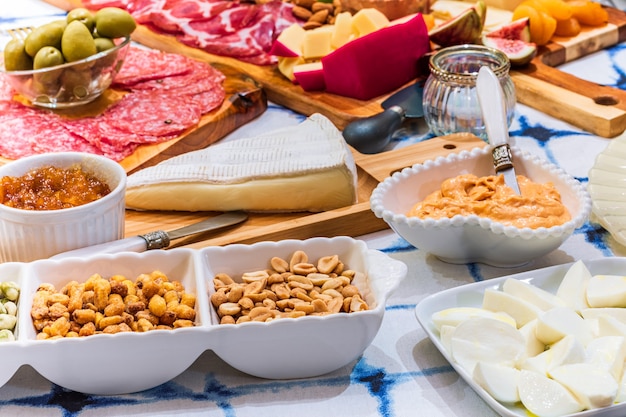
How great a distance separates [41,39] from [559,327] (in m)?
1.35

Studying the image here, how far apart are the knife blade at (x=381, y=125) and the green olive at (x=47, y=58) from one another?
66 cm

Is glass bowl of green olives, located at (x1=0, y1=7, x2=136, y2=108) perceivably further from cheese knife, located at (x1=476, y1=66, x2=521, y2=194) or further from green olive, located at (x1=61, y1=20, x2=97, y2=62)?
cheese knife, located at (x1=476, y1=66, x2=521, y2=194)

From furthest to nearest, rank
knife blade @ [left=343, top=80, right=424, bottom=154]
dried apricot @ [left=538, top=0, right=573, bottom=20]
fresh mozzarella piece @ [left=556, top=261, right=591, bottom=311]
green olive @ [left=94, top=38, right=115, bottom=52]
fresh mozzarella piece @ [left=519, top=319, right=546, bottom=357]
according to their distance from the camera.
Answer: dried apricot @ [left=538, top=0, right=573, bottom=20]
green olive @ [left=94, top=38, right=115, bottom=52]
knife blade @ [left=343, top=80, right=424, bottom=154]
fresh mozzarella piece @ [left=556, top=261, right=591, bottom=311]
fresh mozzarella piece @ [left=519, top=319, right=546, bottom=357]

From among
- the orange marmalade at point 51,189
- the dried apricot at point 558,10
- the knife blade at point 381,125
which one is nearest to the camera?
the orange marmalade at point 51,189

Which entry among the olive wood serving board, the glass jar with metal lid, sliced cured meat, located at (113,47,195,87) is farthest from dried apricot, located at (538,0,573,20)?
sliced cured meat, located at (113,47,195,87)

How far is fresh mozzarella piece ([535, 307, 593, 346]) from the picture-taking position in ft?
3.55

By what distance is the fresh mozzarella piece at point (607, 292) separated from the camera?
118 cm

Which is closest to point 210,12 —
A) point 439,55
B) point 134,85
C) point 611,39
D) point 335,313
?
point 134,85

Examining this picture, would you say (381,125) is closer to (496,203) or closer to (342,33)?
(342,33)

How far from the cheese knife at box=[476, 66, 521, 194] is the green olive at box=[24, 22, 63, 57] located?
96 centimetres

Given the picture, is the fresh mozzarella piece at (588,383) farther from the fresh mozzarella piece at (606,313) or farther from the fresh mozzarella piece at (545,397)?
the fresh mozzarella piece at (606,313)

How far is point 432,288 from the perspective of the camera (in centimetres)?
135

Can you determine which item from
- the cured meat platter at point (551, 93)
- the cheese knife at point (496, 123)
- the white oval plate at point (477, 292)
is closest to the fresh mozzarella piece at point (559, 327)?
the white oval plate at point (477, 292)

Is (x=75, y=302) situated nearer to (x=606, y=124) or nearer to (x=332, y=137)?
(x=332, y=137)
